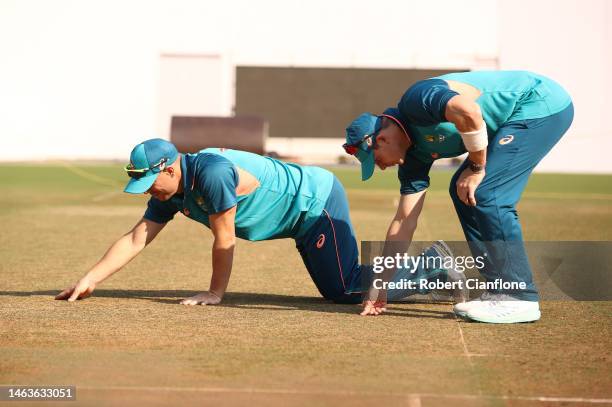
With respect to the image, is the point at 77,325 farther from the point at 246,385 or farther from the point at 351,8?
the point at 351,8

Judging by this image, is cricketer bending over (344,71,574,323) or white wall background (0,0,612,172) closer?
cricketer bending over (344,71,574,323)

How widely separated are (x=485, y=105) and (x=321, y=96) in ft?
76.3

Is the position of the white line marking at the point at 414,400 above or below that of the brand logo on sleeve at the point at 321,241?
above

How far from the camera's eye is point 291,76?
94.7 ft

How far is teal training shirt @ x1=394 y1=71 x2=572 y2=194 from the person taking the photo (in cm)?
552

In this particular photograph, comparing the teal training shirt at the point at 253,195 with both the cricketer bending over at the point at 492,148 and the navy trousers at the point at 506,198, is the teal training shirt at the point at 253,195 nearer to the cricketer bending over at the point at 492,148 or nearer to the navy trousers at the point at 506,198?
the cricketer bending over at the point at 492,148

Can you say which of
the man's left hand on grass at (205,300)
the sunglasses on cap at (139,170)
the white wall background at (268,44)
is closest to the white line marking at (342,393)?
the sunglasses on cap at (139,170)

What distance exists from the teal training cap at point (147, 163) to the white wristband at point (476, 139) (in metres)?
1.64

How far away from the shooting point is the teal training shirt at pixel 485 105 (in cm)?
552

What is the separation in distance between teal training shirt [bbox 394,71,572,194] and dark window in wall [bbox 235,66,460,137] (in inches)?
902

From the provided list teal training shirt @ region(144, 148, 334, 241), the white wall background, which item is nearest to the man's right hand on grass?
teal training shirt @ region(144, 148, 334, 241)

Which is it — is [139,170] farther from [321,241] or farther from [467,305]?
[467,305]

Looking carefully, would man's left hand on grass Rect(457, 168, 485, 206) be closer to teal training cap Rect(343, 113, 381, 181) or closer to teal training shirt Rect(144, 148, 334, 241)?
teal training cap Rect(343, 113, 381, 181)

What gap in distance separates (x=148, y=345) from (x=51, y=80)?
2611 centimetres
